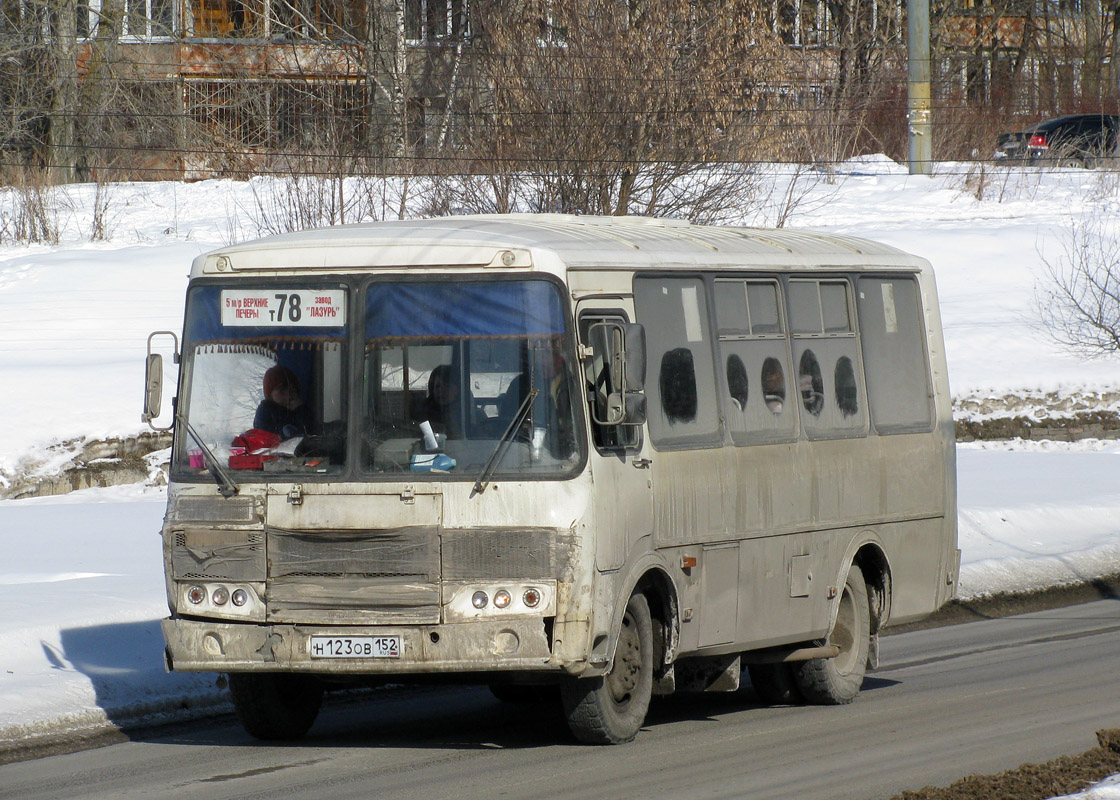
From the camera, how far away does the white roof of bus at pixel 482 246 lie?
8461 mm

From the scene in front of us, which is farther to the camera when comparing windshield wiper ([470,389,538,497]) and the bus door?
the bus door

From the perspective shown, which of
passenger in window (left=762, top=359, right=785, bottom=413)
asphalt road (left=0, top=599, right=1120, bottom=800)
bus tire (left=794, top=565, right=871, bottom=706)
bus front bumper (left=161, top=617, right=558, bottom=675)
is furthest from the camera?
bus tire (left=794, top=565, right=871, bottom=706)

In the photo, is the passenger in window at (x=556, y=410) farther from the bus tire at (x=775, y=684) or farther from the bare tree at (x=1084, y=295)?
the bare tree at (x=1084, y=295)

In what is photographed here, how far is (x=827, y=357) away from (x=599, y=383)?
2568 millimetres

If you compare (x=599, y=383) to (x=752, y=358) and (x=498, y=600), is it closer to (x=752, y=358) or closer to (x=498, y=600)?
(x=498, y=600)

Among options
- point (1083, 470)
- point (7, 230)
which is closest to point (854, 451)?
point (1083, 470)

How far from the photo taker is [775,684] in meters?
10.7

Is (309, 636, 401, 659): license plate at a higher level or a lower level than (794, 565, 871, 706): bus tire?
higher

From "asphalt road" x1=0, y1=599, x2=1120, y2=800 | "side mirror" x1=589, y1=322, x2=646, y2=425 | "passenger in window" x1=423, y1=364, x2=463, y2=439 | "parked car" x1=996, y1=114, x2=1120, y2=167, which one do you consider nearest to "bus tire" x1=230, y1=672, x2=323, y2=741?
"asphalt road" x1=0, y1=599, x2=1120, y2=800

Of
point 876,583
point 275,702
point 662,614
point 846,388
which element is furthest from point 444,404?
point 876,583

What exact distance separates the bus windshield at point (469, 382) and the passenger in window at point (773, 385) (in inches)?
78.6

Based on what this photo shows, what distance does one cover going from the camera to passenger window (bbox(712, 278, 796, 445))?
965 centimetres

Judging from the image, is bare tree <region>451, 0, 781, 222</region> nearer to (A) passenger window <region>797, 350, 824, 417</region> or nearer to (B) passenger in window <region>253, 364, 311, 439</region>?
(A) passenger window <region>797, 350, 824, 417</region>

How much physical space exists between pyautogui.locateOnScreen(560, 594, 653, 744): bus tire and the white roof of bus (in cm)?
176
